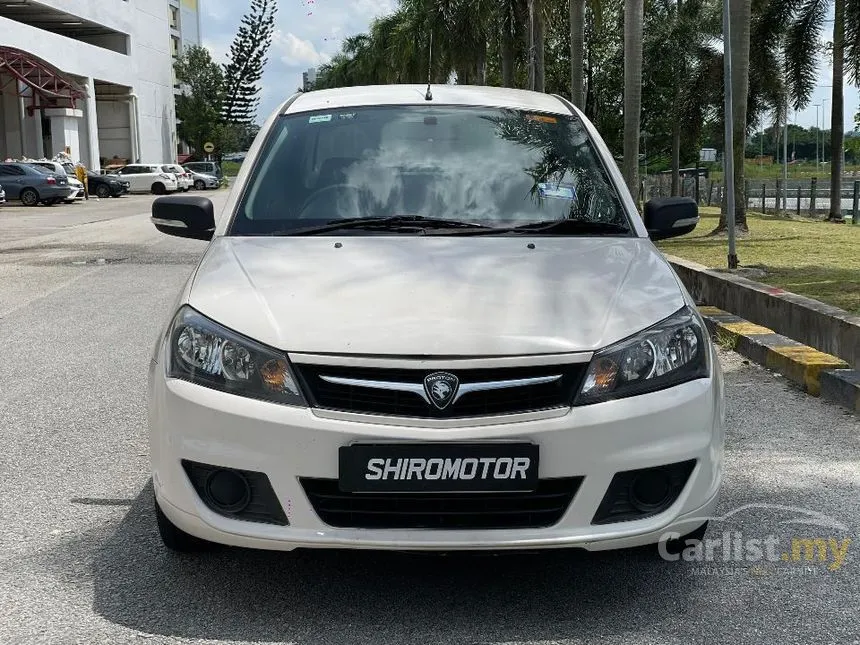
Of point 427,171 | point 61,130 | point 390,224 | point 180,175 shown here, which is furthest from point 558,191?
point 61,130

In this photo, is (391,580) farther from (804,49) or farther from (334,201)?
(804,49)

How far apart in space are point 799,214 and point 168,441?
3059 cm

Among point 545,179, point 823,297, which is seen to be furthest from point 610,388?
point 823,297

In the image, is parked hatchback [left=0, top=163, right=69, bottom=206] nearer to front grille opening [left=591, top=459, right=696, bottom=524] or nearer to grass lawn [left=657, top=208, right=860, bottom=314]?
grass lawn [left=657, top=208, right=860, bottom=314]

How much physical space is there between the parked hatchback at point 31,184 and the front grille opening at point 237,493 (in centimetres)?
3587

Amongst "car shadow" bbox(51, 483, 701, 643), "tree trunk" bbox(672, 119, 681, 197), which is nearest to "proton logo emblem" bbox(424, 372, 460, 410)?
"car shadow" bbox(51, 483, 701, 643)

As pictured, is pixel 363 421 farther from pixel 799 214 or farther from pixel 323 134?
pixel 799 214

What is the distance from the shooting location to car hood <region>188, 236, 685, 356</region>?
307 cm

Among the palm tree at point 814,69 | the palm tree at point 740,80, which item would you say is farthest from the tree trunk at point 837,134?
the palm tree at point 740,80

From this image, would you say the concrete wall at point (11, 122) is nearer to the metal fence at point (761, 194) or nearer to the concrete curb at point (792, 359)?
the metal fence at point (761, 194)

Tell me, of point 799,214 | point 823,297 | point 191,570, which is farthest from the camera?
point 799,214

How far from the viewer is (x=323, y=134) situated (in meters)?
4.53

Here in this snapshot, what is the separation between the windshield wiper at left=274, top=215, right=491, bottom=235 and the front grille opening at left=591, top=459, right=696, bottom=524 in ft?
4.24

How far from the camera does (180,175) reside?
174ft
